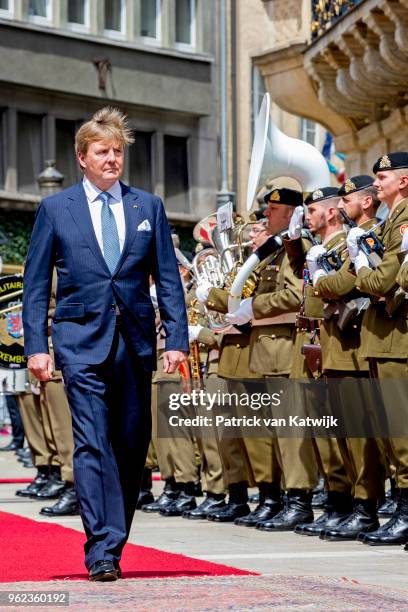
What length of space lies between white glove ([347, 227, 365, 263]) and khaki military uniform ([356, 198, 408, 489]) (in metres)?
0.14

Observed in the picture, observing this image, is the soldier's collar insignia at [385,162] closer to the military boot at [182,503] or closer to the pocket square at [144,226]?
the pocket square at [144,226]

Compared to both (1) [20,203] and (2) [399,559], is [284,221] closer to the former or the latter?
(2) [399,559]

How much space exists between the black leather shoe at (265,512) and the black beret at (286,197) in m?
1.83

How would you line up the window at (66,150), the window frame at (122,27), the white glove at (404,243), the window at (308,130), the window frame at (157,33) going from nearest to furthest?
the white glove at (404,243) < the window at (66,150) < the window frame at (122,27) < the window frame at (157,33) < the window at (308,130)

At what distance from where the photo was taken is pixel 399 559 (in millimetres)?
8992

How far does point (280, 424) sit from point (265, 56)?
12.3 m

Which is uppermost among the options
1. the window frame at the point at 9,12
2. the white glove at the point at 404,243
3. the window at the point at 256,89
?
the window frame at the point at 9,12

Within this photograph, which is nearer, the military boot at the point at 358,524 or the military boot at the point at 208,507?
the military boot at the point at 358,524

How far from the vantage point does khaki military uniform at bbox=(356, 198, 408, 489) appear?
30.9 ft

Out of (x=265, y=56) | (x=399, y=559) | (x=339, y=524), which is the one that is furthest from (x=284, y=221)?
(x=265, y=56)

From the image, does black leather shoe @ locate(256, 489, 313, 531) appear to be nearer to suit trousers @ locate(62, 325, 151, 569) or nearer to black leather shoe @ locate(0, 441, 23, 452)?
suit trousers @ locate(62, 325, 151, 569)

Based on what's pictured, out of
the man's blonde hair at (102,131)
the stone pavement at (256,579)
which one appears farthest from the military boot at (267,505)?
the man's blonde hair at (102,131)

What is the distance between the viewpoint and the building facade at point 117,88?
114ft

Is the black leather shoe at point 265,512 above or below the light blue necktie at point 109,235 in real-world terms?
below
